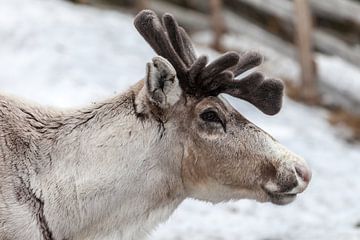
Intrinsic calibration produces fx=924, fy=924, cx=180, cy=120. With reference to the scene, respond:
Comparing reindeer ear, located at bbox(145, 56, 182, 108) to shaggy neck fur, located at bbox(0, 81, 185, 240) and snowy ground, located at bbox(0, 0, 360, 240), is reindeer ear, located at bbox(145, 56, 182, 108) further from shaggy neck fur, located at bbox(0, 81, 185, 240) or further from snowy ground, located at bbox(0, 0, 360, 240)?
snowy ground, located at bbox(0, 0, 360, 240)

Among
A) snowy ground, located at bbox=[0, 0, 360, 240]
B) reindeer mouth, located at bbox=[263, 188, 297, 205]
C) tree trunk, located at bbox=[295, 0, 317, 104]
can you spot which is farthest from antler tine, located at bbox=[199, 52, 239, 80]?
tree trunk, located at bbox=[295, 0, 317, 104]

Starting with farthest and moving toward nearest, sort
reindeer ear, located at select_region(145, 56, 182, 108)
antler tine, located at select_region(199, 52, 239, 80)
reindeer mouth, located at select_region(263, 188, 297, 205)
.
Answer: reindeer mouth, located at select_region(263, 188, 297, 205) → antler tine, located at select_region(199, 52, 239, 80) → reindeer ear, located at select_region(145, 56, 182, 108)

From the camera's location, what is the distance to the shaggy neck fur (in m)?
4.11

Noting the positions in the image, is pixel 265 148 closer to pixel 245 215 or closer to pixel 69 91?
pixel 245 215

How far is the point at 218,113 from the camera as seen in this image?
434 centimetres

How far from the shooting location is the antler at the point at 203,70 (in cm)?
428

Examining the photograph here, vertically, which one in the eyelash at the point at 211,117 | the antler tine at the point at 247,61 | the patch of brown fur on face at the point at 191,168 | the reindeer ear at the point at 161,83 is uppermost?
the reindeer ear at the point at 161,83

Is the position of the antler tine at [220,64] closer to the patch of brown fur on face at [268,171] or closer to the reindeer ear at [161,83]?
the reindeer ear at [161,83]

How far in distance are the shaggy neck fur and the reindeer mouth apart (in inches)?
16.8

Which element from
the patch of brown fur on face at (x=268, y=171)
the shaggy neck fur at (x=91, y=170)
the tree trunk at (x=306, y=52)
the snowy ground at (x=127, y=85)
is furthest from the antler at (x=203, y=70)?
the tree trunk at (x=306, y=52)

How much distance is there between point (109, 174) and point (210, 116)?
56 centimetres

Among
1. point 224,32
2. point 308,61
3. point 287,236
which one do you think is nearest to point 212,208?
point 287,236

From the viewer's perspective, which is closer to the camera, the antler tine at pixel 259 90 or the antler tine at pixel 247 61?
the antler tine at pixel 259 90

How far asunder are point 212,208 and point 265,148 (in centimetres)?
363
